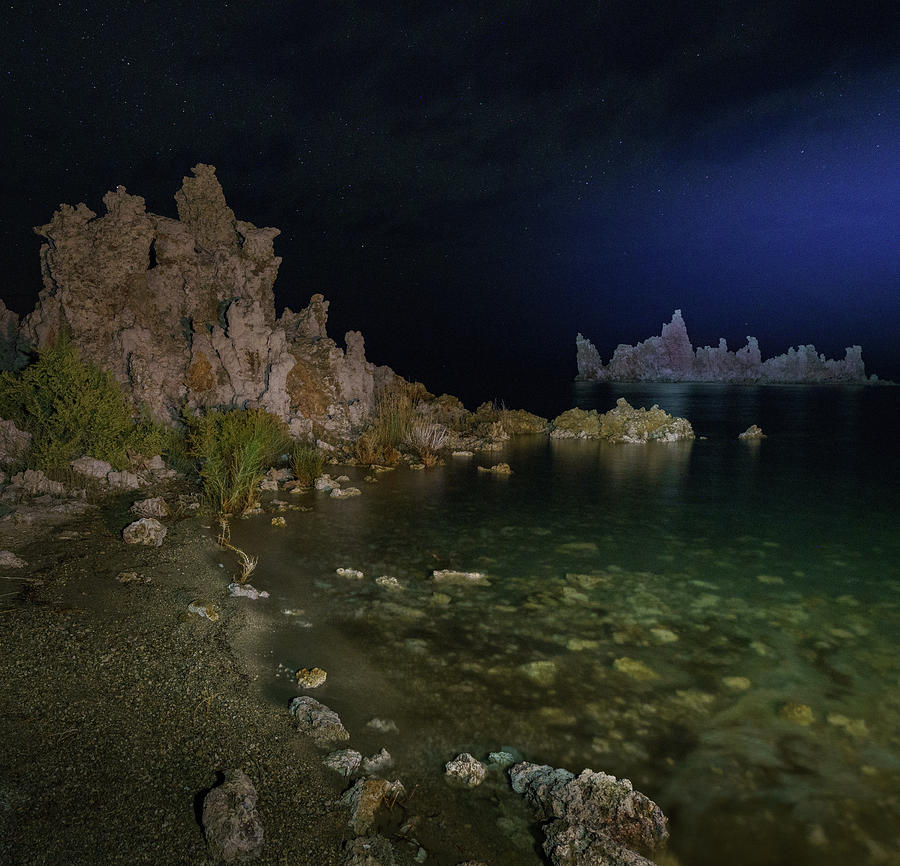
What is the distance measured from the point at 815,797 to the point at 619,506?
7091 millimetres

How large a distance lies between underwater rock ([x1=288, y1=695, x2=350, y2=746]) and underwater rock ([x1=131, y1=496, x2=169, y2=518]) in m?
5.22

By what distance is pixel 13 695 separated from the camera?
359 cm

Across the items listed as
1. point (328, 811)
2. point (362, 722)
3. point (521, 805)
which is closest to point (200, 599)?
point (362, 722)

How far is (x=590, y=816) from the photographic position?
299cm

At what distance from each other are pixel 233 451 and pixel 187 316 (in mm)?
5030

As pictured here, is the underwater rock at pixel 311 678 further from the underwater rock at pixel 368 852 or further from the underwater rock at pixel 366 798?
the underwater rock at pixel 368 852

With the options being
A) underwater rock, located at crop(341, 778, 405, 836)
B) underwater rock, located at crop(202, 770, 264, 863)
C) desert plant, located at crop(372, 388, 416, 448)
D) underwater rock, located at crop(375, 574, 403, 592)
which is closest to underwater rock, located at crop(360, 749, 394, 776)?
underwater rock, located at crop(341, 778, 405, 836)

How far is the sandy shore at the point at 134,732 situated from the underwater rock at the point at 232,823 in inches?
2.2

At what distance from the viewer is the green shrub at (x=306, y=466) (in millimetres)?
10875

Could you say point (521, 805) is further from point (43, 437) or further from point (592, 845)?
point (43, 437)

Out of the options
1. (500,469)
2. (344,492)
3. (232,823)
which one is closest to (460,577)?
(232,823)

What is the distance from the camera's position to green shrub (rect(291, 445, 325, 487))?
10.9m

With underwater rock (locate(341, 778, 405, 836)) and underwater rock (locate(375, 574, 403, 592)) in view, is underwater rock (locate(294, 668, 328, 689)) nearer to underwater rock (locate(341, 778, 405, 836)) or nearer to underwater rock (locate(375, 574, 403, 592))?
underwater rock (locate(341, 778, 405, 836))

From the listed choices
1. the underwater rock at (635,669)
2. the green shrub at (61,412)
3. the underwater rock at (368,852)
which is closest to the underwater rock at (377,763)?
the underwater rock at (368,852)
